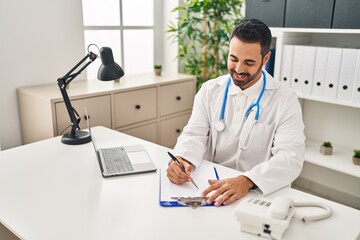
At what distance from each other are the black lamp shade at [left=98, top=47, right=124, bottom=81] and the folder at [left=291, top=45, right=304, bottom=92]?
1.37m

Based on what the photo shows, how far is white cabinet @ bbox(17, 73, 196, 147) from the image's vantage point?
222cm

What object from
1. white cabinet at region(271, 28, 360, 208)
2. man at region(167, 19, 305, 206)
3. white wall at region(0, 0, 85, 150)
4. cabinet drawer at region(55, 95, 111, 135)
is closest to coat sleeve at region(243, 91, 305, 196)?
man at region(167, 19, 305, 206)

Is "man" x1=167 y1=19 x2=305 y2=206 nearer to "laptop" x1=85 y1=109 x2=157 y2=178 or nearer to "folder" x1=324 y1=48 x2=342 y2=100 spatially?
"laptop" x1=85 y1=109 x2=157 y2=178

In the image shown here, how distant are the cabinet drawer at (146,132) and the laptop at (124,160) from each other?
86 centimetres

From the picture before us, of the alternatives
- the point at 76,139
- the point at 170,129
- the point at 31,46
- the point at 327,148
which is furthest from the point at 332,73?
the point at 31,46

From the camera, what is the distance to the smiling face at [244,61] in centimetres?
159

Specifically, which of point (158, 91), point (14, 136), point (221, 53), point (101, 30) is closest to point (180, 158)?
point (158, 91)

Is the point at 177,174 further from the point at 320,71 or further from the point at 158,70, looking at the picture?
the point at 158,70

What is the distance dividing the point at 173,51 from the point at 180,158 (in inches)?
84.0

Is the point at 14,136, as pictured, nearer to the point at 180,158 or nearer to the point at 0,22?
the point at 0,22

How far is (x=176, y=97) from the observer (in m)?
2.96

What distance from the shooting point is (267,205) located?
113 centimetres

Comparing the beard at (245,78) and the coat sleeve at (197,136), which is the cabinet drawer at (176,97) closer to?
the coat sleeve at (197,136)

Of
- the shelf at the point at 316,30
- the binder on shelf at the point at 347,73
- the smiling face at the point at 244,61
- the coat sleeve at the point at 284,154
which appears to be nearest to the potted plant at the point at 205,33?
the shelf at the point at 316,30
